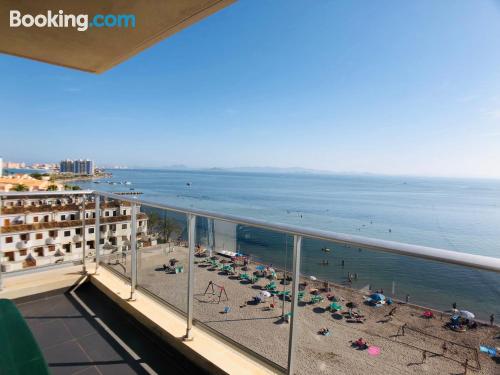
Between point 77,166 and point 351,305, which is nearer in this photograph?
point 351,305

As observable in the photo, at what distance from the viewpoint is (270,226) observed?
1.49 m

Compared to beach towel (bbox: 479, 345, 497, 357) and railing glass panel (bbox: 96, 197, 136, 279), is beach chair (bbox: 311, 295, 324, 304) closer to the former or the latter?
beach towel (bbox: 479, 345, 497, 357)

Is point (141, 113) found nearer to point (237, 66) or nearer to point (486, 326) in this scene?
point (237, 66)

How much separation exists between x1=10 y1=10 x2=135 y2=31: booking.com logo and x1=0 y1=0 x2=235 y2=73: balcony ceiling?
39 mm

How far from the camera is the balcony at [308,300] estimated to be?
0.96 meters

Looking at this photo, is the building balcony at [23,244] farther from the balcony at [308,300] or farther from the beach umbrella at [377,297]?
the beach umbrella at [377,297]

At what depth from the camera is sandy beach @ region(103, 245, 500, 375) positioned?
0.96m

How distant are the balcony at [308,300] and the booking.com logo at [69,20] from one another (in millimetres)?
1445

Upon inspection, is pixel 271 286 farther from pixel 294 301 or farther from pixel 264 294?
pixel 294 301

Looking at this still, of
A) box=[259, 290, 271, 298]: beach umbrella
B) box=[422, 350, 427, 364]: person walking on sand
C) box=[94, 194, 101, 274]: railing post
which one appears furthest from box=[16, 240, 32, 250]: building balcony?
box=[422, 350, 427, 364]: person walking on sand

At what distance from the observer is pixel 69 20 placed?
6.68 ft

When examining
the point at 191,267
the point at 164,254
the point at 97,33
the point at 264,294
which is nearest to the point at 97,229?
the point at 164,254

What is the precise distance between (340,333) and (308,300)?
0.20m

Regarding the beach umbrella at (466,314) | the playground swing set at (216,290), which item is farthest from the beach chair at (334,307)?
the playground swing set at (216,290)
